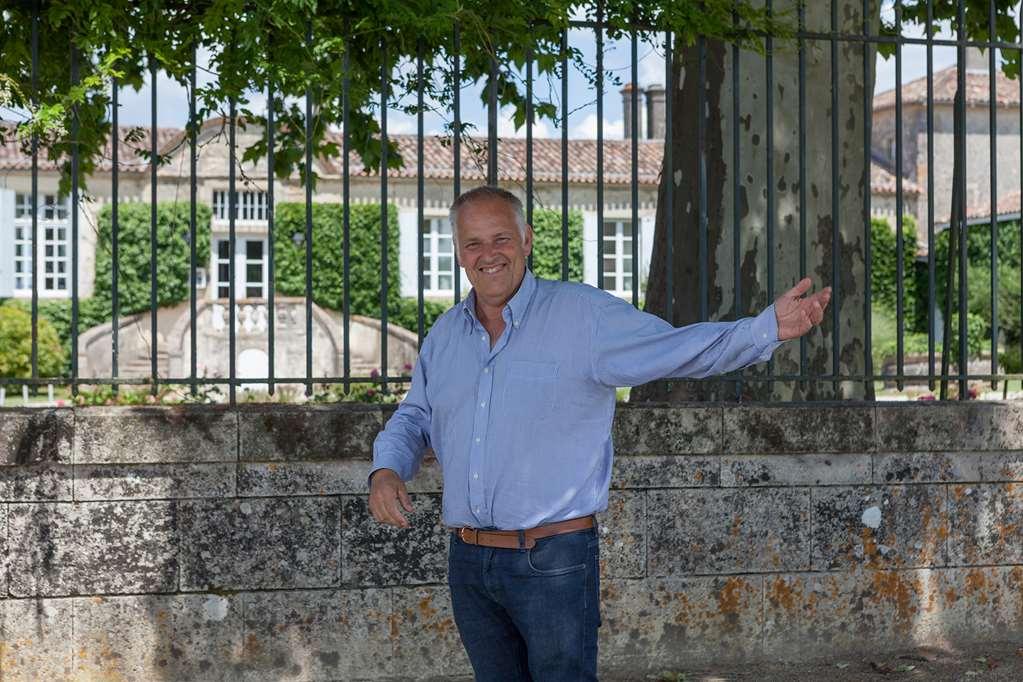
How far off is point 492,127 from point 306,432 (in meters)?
1.52

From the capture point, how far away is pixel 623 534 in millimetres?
5605

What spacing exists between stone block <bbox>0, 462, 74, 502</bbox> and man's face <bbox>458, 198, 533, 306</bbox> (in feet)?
8.04

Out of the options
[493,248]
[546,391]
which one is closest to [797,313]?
[546,391]

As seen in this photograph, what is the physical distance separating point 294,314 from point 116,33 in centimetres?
2022

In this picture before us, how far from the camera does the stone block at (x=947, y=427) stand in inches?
234

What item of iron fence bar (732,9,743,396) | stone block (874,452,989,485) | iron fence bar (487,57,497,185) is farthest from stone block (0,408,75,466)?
stone block (874,452,989,485)

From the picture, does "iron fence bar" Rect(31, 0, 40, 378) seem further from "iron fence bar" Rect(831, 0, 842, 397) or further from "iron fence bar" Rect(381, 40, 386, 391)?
"iron fence bar" Rect(831, 0, 842, 397)

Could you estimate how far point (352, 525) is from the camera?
17.7 ft

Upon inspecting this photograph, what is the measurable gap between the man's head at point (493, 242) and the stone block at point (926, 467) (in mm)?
2953

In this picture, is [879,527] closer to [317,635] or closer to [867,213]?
[867,213]

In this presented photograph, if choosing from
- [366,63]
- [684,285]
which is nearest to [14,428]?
[366,63]

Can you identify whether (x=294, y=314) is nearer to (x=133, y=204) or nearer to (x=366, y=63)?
(x=133, y=204)

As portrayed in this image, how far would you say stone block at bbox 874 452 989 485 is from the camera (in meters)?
5.93

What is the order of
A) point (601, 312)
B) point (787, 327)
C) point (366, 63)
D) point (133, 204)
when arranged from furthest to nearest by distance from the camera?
point (133, 204), point (366, 63), point (601, 312), point (787, 327)
